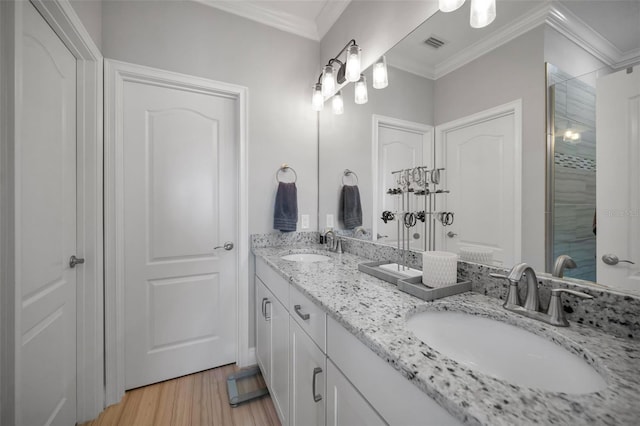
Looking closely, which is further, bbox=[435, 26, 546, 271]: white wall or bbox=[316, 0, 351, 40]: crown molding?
bbox=[316, 0, 351, 40]: crown molding

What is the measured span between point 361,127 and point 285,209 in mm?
823

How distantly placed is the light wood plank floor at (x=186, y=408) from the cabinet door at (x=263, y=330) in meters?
0.17

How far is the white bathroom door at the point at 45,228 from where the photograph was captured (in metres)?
0.97

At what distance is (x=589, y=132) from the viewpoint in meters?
0.72

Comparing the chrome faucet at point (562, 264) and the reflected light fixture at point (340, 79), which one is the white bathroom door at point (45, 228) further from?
the chrome faucet at point (562, 264)

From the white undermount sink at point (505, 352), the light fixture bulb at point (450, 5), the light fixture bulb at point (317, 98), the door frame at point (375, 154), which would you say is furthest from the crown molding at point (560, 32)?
the light fixture bulb at point (317, 98)

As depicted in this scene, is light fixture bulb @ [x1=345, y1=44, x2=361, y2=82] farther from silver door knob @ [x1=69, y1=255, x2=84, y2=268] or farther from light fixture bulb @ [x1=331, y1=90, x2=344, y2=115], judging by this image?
silver door knob @ [x1=69, y1=255, x2=84, y2=268]

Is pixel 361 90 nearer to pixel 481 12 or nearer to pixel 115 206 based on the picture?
pixel 481 12

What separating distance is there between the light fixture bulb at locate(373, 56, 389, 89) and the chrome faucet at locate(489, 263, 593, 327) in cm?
117

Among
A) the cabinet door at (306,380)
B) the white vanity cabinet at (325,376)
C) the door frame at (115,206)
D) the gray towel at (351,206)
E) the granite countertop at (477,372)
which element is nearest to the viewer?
the granite countertop at (477,372)

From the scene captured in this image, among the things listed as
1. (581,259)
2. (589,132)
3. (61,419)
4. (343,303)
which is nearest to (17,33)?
(343,303)

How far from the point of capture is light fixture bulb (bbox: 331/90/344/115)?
1.94 metres

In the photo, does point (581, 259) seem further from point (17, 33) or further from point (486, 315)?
point (17, 33)

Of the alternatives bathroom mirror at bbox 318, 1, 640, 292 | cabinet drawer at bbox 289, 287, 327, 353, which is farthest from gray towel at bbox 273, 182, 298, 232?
bathroom mirror at bbox 318, 1, 640, 292
